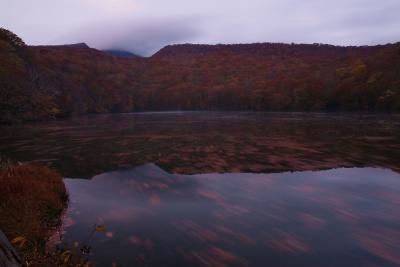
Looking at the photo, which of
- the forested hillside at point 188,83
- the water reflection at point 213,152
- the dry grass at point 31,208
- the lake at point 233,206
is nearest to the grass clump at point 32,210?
the dry grass at point 31,208

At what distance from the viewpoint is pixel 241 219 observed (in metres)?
13.9

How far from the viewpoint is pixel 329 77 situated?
139 meters

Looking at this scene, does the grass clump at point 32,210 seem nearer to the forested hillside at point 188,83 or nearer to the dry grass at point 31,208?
the dry grass at point 31,208

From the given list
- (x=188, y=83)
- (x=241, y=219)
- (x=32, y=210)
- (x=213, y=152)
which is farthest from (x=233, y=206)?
(x=188, y=83)

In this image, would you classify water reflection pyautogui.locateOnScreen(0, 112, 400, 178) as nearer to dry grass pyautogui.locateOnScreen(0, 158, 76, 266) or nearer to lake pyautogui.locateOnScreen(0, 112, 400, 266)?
lake pyautogui.locateOnScreen(0, 112, 400, 266)

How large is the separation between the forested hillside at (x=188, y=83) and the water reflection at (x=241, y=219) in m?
54.3

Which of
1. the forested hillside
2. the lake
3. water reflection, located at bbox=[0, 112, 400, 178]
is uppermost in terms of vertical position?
the lake

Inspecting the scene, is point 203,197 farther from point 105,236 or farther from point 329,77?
point 329,77

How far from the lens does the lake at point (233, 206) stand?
428 inches

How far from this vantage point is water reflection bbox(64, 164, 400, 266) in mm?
10680

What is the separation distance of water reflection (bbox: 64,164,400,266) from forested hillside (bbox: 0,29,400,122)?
54.3 meters

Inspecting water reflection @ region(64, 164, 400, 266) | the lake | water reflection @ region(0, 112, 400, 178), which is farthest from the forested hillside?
water reflection @ region(64, 164, 400, 266)

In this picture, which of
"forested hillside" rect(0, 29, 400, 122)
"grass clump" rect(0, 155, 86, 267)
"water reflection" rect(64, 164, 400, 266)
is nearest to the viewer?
"grass clump" rect(0, 155, 86, 267)

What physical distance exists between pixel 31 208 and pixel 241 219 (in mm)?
6923
